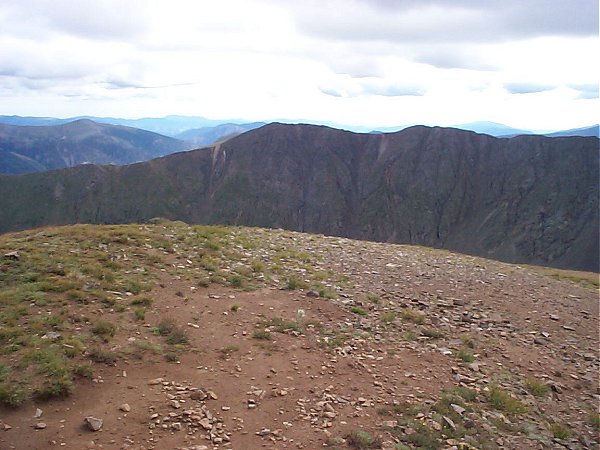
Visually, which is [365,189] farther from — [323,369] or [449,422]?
[449,422]

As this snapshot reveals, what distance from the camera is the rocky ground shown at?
7.66m

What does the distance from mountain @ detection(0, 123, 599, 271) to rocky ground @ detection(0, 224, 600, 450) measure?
9391 cm

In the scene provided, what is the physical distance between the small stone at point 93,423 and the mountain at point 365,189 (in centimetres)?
10311

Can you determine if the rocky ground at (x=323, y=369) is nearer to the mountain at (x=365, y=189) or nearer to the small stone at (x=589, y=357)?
the small stone at (x=589, y=357)

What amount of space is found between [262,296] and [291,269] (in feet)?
9.50

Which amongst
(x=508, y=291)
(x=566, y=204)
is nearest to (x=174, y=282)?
(x=508, y=291)

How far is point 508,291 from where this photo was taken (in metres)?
17.2

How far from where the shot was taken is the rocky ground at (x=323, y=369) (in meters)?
7.66

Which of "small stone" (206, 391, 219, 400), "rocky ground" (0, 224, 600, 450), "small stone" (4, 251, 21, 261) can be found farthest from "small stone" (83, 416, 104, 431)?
"small stone" (4, 251, 21, 261)

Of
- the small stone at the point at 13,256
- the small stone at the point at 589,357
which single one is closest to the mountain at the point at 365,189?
the small stone at the point at 589,357

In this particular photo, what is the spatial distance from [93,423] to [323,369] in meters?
4.33

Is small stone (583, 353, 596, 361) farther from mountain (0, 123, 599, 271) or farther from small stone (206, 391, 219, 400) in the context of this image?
mountain (0, 123, 599, 271)

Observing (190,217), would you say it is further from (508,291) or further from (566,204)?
(508,291)

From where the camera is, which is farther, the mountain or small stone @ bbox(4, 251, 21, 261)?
the mountain
